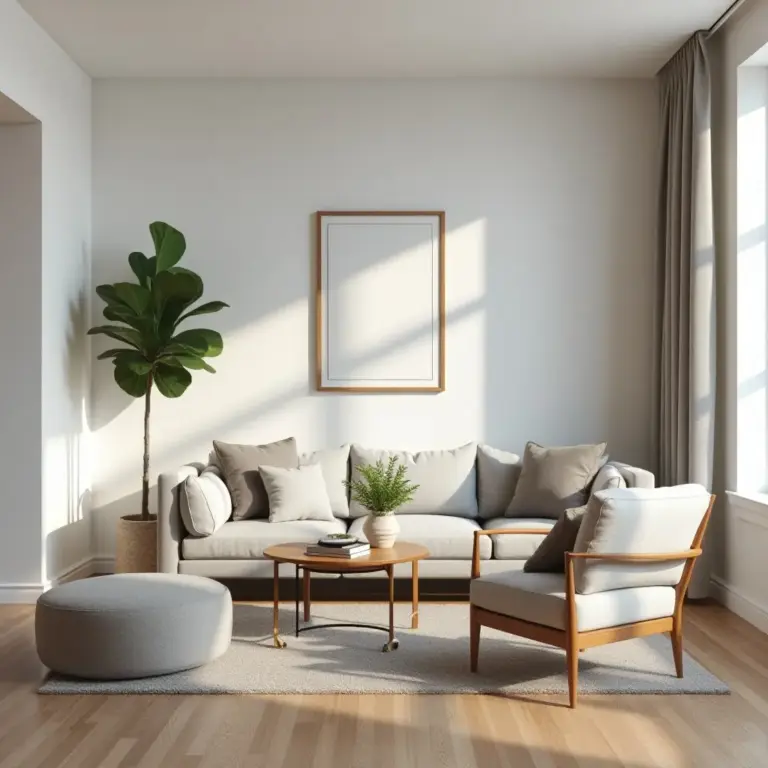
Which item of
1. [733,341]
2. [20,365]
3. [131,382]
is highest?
[733,341]

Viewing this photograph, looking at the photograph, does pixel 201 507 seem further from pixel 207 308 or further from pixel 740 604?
pixel 740 604

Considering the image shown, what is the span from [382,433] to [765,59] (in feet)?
10.8

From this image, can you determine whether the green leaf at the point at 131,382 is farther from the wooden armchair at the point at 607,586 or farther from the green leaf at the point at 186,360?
the wooden armchair at the point at 607,586

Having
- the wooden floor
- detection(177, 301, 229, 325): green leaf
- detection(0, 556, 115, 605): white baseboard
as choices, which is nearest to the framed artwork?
detection(177, 301, 229, 325): green leaf

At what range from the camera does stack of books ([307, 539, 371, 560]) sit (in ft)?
16.0

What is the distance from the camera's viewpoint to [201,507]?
5.72 metres

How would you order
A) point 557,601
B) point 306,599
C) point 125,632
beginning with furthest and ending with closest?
point 306,599 < point 125,632 < point 557,601

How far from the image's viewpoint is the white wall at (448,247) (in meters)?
6.91

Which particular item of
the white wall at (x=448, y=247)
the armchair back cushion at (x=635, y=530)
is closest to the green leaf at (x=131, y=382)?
the white wall at (x=448, y=247)

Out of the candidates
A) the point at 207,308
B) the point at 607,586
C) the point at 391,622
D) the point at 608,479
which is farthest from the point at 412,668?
the point at 207,308

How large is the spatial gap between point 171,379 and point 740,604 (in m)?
3.64

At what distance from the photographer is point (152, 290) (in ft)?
21.0

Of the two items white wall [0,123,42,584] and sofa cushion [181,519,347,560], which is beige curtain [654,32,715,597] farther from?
white wall [0,123,42,584]

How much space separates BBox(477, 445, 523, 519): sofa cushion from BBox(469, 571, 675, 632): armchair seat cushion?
75.9 inches
